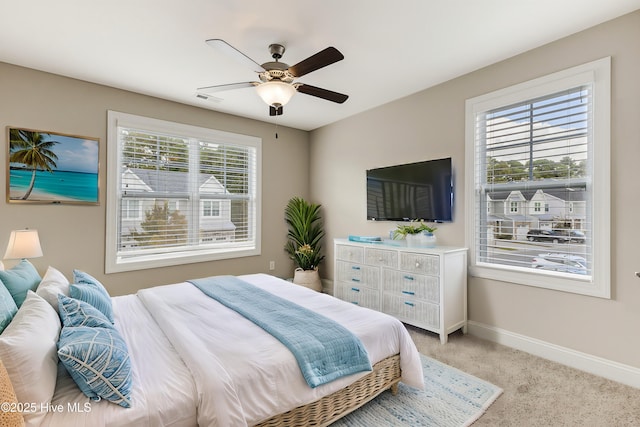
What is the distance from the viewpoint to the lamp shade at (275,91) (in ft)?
7.50

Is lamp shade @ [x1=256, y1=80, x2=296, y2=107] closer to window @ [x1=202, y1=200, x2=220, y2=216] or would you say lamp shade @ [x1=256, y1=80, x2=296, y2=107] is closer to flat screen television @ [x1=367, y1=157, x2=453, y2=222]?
flat screen television @ [x1=367, y1=157, x2=453, y2=222]

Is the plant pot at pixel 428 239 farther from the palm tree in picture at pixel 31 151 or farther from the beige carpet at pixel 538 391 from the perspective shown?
the palm tree in picture at pixel 31 151

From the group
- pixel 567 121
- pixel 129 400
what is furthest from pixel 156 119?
pixel 567 121

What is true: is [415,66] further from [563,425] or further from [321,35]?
[563,425]

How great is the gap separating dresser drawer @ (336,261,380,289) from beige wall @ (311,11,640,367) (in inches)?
26.8

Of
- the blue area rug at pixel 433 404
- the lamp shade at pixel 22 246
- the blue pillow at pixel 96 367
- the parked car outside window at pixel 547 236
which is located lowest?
the blue area rug at pixel 433 404

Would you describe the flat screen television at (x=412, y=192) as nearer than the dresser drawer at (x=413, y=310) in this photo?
No

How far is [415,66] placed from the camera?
2.95 meters

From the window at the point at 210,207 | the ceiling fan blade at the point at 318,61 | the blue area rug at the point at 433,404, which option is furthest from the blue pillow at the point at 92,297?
the window at the point at 210,207

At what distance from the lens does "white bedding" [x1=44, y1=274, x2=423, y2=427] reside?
125cm

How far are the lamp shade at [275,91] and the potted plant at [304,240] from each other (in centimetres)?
261

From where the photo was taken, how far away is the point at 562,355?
252cm

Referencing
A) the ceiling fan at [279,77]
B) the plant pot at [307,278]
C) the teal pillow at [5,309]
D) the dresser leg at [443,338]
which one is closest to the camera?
the teal pillow at [5,309]

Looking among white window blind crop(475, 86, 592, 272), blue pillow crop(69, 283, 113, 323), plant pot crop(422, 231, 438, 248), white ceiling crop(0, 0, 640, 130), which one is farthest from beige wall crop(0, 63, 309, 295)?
white window blind crop(475, 86, 592, 272)
